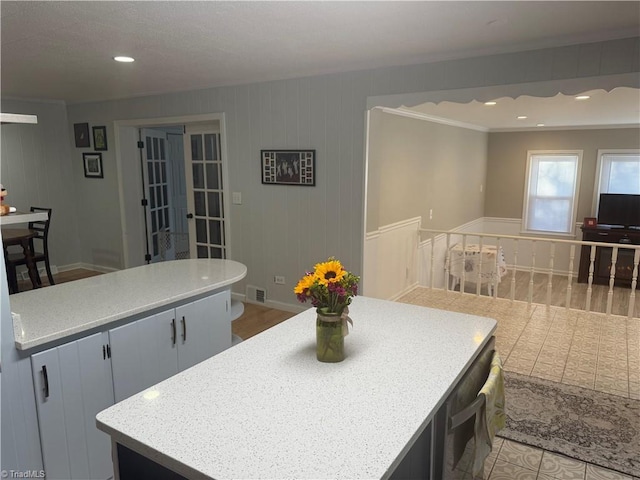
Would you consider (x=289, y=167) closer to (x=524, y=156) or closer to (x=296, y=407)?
(x=296, y=407)

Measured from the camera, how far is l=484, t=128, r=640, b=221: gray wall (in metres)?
7.00

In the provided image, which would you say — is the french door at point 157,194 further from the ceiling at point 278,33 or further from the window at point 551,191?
the window at point 551,191

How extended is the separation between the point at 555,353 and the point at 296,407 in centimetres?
300

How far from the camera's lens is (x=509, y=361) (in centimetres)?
338

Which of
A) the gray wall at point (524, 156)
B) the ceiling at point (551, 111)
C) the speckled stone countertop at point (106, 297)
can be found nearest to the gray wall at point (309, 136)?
the ceiling at point (551, 111)

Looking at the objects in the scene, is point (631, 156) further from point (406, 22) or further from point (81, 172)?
point (81, 172)

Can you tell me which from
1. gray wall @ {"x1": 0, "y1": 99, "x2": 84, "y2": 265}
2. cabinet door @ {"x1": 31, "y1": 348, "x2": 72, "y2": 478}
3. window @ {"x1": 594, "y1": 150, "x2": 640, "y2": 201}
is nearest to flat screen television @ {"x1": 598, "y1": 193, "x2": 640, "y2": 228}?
window @ {"x1": 594, "y1": 150, "x2": 640, "y2": 201}

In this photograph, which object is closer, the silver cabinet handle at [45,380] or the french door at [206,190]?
the silver cabinet handle at [45,380]

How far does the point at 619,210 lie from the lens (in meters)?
6.75

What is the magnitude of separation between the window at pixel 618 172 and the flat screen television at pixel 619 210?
28 cm

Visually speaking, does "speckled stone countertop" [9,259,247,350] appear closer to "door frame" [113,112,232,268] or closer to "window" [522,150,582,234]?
"door frame" [113,112,232,268]

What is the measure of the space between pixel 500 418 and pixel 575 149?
7146mm

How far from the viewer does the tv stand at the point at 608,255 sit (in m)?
6.52

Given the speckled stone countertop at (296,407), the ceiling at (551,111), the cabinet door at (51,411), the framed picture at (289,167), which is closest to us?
the speckled stone countertop at (296,407)
